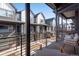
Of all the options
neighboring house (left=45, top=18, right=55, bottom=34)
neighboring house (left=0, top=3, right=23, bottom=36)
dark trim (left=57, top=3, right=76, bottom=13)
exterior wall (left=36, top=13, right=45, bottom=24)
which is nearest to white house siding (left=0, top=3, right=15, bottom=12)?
neighboring house (left=0, top=3, right=23, bottom=36)

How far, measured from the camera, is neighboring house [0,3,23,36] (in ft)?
6.58

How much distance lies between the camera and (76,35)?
200 centimetres

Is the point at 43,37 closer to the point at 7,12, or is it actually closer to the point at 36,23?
the point at 36,23

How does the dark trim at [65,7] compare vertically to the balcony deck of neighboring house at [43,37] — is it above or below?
above

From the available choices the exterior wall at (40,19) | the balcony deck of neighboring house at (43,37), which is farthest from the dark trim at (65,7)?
the exterior wall at (40,19)

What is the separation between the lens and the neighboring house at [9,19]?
2.01 metres

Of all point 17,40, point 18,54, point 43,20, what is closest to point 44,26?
point 43,20

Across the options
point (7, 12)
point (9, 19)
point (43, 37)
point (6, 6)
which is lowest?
point (43, 37)

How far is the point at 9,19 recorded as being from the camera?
6.56ft

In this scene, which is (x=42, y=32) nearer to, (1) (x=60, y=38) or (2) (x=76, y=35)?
(1) (x=60, y=38)

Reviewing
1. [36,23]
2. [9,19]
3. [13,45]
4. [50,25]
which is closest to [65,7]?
[50,25]

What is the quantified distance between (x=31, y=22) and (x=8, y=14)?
410 millimetres

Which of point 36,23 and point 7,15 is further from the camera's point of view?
point 36,23

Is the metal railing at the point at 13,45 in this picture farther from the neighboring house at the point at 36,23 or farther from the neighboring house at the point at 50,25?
the neighboring house at the point at 50,25
